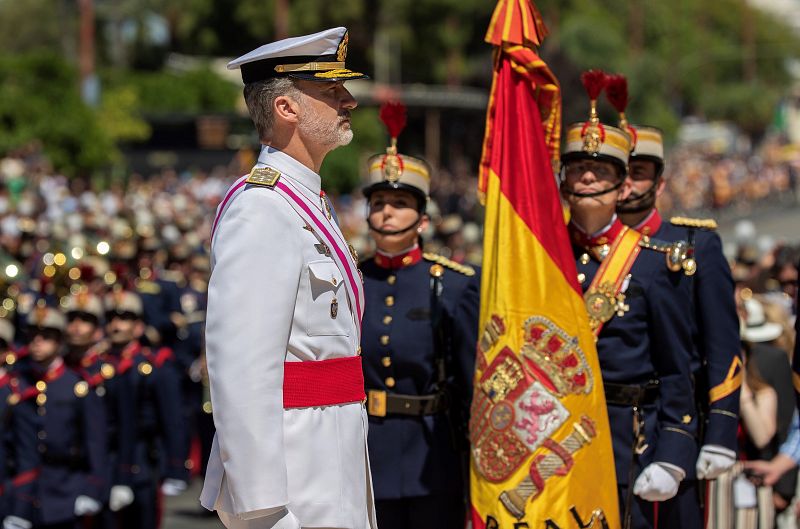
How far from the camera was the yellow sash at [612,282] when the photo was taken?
18.5ft

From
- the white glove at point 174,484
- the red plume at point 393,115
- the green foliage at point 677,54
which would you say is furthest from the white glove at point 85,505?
the green foliage at point 677,54

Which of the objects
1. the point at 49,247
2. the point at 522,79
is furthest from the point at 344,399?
the point at 49,247

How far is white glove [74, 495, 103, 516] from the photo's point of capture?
840cm

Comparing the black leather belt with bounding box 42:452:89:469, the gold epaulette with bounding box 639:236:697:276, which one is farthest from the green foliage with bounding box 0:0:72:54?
the gold epaulette with bounding box 639:236:697:276

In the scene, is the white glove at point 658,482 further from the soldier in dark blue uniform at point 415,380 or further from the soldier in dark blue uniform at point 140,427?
the soldier in dark blue uniform at point 140,427

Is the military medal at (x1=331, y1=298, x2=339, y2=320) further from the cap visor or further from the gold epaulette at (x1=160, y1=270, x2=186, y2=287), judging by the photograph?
the gold epaulette at (x1=160, y1=270, x2=186, y2=287)

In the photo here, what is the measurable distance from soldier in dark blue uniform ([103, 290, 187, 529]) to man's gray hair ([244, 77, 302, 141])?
526 cm

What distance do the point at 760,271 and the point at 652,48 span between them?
2330 inches

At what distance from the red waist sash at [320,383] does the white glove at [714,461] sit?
2060mm

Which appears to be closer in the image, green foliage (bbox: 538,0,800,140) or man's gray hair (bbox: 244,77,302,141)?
man's gray hair (bbox: 244,77,302,141)

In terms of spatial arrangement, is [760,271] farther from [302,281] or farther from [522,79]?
[302,281]

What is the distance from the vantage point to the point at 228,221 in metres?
3.89

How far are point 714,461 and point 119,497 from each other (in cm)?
446

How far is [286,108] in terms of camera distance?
13.3ft
